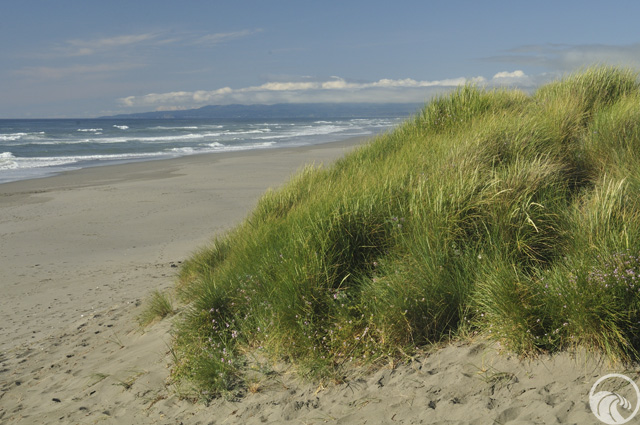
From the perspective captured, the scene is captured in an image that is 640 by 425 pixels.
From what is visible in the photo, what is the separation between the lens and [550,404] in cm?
304

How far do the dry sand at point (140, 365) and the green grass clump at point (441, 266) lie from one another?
0.66 feet

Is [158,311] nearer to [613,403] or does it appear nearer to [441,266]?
[441,266]

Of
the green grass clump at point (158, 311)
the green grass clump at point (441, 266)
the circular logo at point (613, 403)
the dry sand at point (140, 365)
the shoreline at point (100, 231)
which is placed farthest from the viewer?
the shoreline at point (100, 231)

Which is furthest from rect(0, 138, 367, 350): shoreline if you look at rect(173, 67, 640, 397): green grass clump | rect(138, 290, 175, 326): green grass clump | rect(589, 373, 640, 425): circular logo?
rect(589, 373, 640, 425): circular logo

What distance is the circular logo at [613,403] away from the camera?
2.84 metres

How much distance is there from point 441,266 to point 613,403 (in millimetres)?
1443

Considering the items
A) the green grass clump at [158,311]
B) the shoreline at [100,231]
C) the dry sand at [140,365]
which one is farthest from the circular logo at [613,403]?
the shoreline at [100,231]

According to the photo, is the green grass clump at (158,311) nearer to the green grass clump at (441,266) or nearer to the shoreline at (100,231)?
the green grass clump at (441,266)

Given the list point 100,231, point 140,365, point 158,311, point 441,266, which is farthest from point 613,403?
point 100,231

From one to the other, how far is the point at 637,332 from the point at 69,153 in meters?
36.5

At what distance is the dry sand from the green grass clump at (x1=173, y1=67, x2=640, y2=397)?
7.9 inches

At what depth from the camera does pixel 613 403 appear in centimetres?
293

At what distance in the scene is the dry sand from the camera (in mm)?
3250

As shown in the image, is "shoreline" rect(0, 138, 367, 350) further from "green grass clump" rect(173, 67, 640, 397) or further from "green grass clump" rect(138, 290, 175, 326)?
"green grass clump" rect(173, 67, 640, 397)
